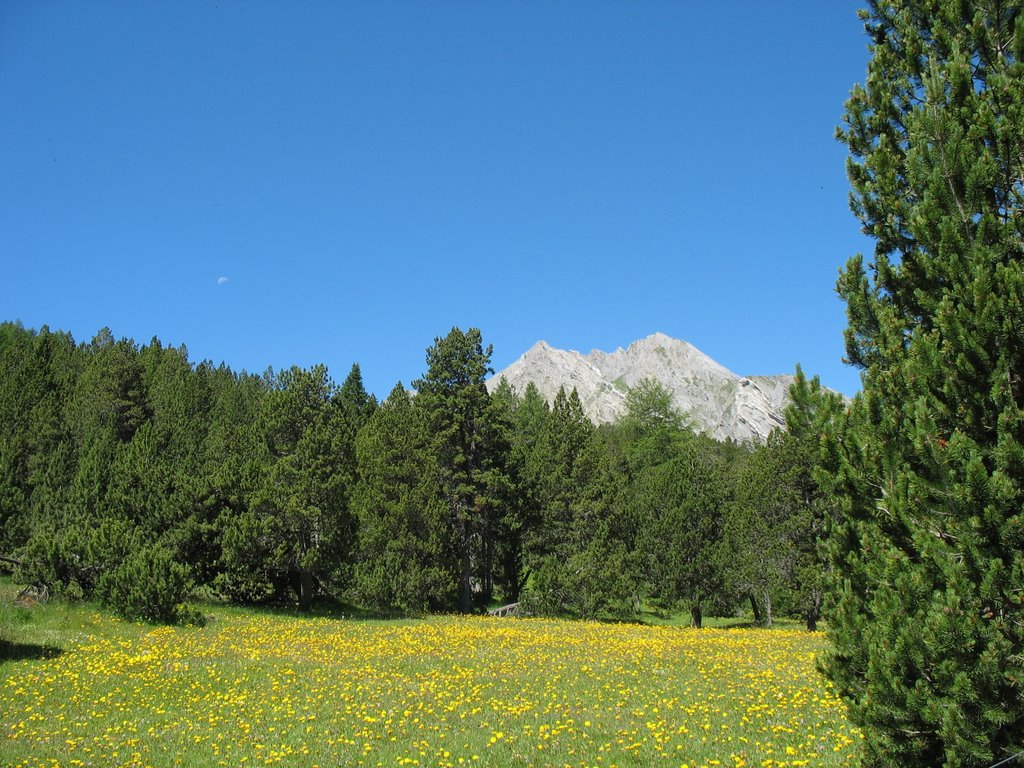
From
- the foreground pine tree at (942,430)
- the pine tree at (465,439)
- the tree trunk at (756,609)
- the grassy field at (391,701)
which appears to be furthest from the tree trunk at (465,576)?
the foreground pine tree at (942,430)

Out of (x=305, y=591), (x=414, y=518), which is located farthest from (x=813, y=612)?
(x=305, y=591)

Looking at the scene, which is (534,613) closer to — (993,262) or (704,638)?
(704,638)

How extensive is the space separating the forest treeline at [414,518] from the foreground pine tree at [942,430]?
21838 mm

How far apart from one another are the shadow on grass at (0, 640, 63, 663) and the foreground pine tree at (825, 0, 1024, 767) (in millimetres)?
17746

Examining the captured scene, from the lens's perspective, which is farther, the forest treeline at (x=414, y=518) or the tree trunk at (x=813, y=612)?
the tree trunk at (x=813, y=612)

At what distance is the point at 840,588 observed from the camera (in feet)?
20.8

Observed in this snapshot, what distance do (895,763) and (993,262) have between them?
4.34 metres

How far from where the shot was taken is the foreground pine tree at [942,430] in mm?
5031

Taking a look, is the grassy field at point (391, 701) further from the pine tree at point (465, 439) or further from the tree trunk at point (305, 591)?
the pine tree at point (465, 439)

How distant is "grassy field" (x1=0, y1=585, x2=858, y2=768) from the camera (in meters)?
9.20

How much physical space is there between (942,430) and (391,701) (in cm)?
1055

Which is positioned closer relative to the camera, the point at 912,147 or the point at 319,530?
the point at 912,147

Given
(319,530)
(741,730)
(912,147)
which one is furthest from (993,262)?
(319,530)

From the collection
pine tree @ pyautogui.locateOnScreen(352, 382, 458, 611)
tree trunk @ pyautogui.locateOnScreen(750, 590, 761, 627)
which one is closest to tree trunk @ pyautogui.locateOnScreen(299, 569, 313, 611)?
pine tree @ pyautogui.locateOnScreen(352, 382, 458, 611)
